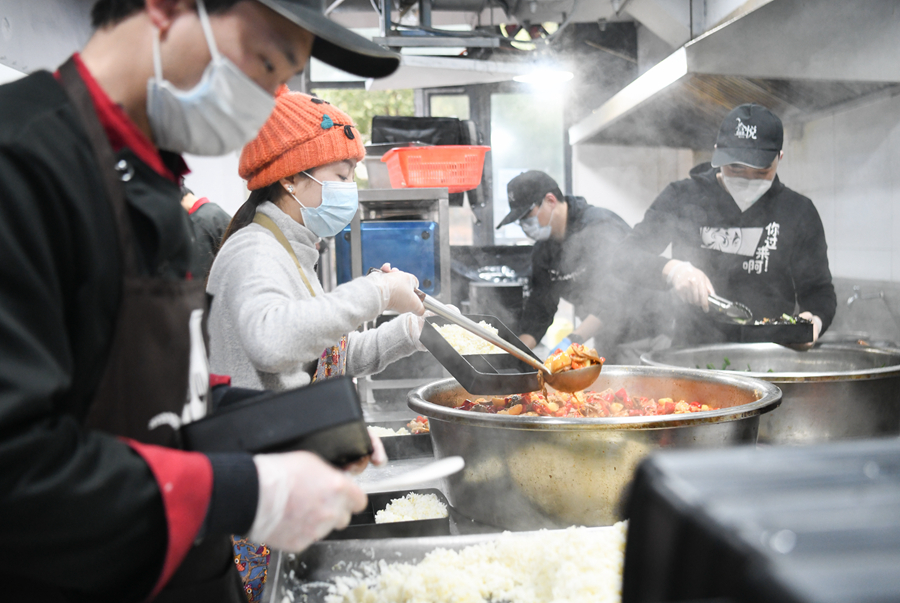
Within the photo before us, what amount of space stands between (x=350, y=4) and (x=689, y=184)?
12.9ft

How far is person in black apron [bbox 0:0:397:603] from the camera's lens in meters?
0.61

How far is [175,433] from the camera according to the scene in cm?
83

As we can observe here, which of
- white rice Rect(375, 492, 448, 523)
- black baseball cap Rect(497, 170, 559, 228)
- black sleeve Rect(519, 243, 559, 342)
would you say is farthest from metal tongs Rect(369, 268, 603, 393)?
black sleeve Rect(519, 243, 559, 342)

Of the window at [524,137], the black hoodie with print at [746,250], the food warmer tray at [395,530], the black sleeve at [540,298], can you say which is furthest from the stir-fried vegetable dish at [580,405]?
the window at [524,137]

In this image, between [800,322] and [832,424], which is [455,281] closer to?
[800,322]

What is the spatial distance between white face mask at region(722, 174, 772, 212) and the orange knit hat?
2204 mm

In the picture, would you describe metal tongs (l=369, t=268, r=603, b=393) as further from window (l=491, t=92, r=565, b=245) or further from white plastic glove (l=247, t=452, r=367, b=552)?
window (l=491, t=92, r=565, b=245)

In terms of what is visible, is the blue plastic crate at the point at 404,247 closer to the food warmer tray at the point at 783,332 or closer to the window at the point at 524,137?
the food warmer tray at the point at 783,332

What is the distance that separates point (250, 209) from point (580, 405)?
3.69 ft

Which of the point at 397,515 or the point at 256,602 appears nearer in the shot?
the point at 397,515

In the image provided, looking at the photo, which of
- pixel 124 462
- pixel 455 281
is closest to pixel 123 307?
→ pixel 124 462

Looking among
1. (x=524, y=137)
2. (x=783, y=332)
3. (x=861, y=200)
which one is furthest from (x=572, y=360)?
(x=524, y=137)

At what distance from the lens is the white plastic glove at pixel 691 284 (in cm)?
265

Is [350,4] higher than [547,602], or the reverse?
[350,4]
